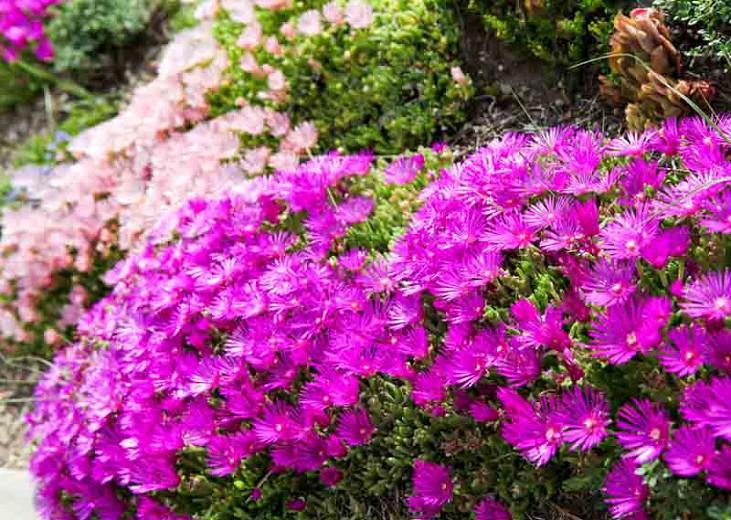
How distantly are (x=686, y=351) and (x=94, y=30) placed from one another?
16.5 feet

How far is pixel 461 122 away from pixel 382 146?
0.36 metres

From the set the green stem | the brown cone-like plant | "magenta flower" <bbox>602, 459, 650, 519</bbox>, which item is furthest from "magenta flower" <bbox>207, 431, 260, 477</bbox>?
the green stem

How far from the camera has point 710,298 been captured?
1.68m

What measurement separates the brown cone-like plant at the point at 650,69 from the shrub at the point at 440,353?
249 millimetres

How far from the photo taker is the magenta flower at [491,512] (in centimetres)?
201

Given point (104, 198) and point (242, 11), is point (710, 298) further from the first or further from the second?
point (104, 198)

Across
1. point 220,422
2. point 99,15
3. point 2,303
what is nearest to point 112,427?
point 220,422

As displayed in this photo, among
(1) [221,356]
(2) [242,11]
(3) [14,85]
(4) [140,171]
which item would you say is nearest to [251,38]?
(2) [242,11]

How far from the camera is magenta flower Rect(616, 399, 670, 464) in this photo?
1.62m

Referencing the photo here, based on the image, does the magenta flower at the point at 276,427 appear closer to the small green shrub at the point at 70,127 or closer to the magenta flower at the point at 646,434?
the magenta flower at the point at 646,434

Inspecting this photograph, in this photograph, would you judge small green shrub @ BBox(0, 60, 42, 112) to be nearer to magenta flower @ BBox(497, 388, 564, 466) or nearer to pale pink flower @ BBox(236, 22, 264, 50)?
pale pink flower @ BBox(236, 22, 264, 50)

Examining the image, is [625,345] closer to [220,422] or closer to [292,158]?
[220,422]

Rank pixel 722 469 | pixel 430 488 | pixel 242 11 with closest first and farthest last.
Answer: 1. pixel 722 469
2. pixel 430 488
3. pixel 242 11

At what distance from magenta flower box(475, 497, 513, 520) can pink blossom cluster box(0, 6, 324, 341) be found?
1805 millimetres
